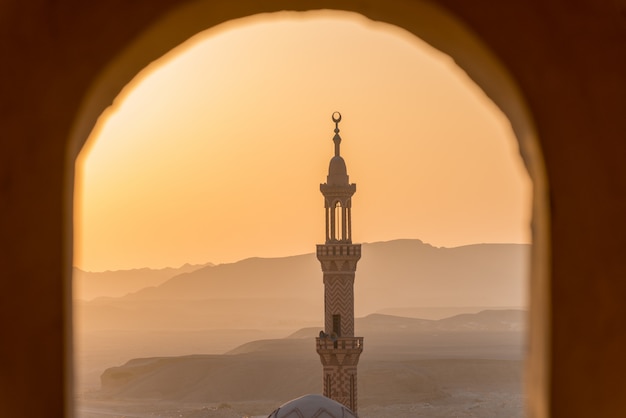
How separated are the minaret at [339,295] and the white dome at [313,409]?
547 centimetres

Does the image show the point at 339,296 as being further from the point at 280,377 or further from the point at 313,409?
the point at 280,377

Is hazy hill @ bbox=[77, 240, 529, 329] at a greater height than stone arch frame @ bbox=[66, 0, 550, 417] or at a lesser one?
lesser

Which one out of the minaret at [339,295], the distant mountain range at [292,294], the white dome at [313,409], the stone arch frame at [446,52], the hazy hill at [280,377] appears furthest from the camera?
the distant mountain range at [292,294]

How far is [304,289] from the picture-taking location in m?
133

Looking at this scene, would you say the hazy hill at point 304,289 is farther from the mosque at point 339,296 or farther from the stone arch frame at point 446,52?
the stone arch frame at point 446,52

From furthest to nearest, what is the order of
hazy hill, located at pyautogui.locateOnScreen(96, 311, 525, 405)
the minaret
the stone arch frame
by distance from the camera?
hazy hill, located at pyautogui.locateOnScreen(96, 311, 525, 405)
the minaret
the stone arch frame

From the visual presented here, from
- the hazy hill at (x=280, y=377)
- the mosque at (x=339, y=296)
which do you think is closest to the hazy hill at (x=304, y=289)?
the hazy hill at (x=280, y=377)

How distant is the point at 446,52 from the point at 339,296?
2157cm

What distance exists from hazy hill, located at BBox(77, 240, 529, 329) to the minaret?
285 feet

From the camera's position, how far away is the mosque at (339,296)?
23719mm

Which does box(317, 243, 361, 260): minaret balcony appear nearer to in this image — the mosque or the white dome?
the mosque

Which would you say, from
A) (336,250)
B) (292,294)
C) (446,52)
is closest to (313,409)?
(336,250)

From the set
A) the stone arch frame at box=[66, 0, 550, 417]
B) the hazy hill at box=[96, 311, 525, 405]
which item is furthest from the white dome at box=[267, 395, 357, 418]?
the hazy hill at box=[96, 311, 525, 405]

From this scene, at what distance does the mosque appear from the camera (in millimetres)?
23719
